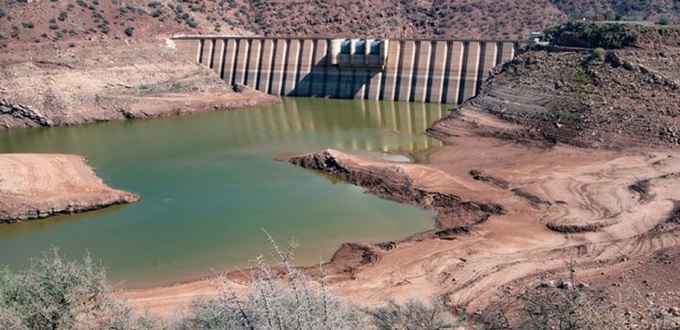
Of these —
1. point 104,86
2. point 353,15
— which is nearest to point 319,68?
point 353,15

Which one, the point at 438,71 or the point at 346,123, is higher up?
the point at 438,71

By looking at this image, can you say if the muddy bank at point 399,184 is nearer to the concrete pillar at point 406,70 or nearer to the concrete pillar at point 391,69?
the concrete pillar at point 406,70

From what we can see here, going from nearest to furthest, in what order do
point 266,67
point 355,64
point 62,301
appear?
point 62,301 → point 355,64 → point 266,67

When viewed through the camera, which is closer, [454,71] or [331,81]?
[454,71]

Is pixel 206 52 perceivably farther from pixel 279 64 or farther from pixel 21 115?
pixel 21 115

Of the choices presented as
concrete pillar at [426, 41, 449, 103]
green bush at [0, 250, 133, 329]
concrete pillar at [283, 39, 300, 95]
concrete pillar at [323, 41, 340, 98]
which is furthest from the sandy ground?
concrete pillar at [283, 39, 300, 95]

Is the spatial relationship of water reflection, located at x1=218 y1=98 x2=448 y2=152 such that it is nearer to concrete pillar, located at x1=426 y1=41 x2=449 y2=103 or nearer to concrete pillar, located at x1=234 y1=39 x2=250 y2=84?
concrete pillar, located at x1=426 y1=41 x2=449 y2=103

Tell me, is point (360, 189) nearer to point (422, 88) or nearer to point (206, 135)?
point (206, 135)

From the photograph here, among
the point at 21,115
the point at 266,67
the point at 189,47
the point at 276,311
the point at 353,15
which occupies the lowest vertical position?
the point at 21,115
